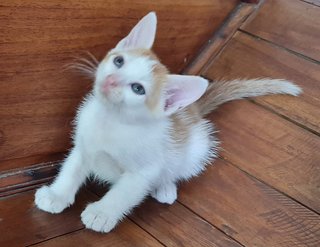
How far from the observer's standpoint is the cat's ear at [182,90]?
2.89 feet

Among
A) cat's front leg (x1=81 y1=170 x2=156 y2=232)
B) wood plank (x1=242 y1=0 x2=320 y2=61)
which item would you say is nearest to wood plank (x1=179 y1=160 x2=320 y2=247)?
cat's front leg (x1=81 y1=170 x2=156 y2=232)

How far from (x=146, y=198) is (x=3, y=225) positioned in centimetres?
32

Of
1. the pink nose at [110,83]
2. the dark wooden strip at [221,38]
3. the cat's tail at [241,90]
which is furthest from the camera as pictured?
the dark wooden strip at [221,38]

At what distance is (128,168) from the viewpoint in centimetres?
98

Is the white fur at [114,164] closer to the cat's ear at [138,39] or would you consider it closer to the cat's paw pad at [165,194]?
the cat's paw pad at [165,194]

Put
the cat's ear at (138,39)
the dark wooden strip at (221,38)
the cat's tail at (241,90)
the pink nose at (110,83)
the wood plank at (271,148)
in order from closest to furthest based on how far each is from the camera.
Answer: the pink nose at (110,83), the cat's ear at (138,39), the wood plank at (271,148), the cat's tail at (241,90), the dark wooden strip at (221,38)

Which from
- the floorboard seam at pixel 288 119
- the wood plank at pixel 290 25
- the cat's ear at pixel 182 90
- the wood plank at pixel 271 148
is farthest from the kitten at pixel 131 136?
the wood plank at pixel 290 25

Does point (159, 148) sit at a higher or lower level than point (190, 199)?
higher

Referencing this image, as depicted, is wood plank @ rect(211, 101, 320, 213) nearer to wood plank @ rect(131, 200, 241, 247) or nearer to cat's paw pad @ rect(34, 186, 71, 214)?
wood plank @ rect(131, 200, 241, 247)

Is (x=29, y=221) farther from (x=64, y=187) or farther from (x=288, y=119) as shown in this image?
(x=288, y=119)

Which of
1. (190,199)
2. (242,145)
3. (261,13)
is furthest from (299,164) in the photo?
(261,13)

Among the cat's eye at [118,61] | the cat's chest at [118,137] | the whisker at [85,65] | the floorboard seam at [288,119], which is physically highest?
the cat's eye at [118,61]

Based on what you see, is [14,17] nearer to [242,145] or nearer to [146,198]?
[146,198]

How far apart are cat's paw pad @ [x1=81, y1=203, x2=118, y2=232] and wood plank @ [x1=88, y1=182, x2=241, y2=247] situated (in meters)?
0.07
